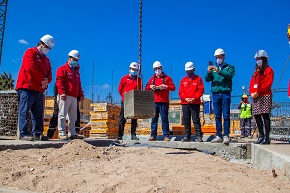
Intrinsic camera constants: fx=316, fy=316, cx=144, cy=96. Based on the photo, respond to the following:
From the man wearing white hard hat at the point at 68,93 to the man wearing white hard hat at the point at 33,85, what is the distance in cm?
44

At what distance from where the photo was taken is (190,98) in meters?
6.86

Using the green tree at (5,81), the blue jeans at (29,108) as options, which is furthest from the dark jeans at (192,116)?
the green tree at (5,81)

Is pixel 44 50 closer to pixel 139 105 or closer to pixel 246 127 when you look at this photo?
pixel 139 105

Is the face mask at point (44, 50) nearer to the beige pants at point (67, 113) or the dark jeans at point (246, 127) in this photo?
the beige pants at point (67, 113)

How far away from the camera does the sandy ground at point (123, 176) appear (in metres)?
2.82

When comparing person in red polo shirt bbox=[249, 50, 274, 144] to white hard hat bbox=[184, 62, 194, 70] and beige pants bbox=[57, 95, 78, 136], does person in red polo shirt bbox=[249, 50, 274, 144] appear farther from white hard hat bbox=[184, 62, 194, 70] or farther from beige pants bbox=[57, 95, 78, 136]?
beige pants bbox=[57, 95, 78, 136]

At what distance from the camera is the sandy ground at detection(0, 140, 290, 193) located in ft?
9.24

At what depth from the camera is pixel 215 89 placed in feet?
21.2

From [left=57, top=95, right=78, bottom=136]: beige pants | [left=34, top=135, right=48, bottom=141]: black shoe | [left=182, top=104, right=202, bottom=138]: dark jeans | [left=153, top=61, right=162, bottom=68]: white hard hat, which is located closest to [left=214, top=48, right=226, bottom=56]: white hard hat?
[left=182, top=104, right=202, bottom=138]: dark jeans

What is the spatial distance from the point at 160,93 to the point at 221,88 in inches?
64.0

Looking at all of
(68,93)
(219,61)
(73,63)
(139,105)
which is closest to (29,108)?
(68,93)

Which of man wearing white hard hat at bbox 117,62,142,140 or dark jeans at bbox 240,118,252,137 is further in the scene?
dark jeans at bbox 240,118,252,137

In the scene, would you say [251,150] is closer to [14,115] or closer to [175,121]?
[14,115]

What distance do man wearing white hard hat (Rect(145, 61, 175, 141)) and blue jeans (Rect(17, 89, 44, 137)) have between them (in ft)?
8.33
